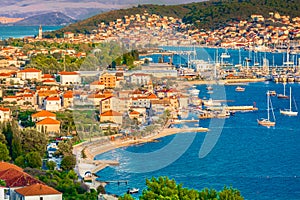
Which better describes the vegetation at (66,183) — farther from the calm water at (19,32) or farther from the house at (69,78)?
the calm water at (19,32)

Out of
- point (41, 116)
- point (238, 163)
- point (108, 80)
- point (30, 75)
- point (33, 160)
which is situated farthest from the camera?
point (30, 75)

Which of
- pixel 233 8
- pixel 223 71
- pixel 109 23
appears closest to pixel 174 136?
pixel 223 71

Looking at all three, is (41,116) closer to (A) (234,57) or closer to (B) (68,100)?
(B) (68,100)

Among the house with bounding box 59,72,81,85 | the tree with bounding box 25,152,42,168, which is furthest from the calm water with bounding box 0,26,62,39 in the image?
the tree with bounding box 25,152,42,168

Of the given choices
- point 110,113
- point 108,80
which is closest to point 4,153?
point 110,113

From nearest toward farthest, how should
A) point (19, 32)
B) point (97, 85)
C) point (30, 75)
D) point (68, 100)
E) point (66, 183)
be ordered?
point (66, 183) < point (68, 100) < point (97, 85) < point (30, 75) < point (19, 32)

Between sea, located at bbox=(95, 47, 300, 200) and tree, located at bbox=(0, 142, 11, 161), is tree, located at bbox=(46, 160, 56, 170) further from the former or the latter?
sea, located at bbox=(95, 47, 300, 200)
